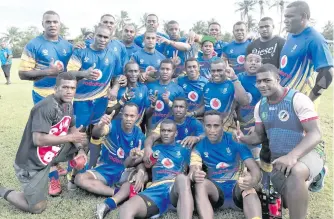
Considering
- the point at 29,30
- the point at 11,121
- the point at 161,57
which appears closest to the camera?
the point at 161,57

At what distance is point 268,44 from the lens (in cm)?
577

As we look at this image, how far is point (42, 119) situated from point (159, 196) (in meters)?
1.66

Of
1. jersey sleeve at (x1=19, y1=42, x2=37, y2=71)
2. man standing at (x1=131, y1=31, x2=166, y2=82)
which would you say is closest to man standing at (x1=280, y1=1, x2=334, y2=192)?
man standing at (x1=131, y1=31, x2=166, y2=82)

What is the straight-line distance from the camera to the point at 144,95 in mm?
5836

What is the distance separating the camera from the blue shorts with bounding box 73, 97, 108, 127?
568 centimetres

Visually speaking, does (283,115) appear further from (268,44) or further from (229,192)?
(268,44)

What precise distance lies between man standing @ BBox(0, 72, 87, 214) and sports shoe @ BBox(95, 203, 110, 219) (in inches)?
28.4

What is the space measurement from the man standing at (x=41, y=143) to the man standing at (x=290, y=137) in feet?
7.17

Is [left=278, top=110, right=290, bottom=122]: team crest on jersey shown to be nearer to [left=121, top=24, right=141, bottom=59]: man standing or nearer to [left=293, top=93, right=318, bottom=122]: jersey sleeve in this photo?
[left=293, top=93, right=318, bottom=122]: jersey sleeve

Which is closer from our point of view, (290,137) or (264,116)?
(290,137)

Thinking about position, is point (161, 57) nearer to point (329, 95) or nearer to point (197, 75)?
point (197, 75)

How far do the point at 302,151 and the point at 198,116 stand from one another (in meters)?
2.39

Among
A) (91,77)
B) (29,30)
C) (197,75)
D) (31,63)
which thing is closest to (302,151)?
(197,75)

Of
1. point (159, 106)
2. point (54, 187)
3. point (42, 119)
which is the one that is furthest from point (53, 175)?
point (159, 106)
